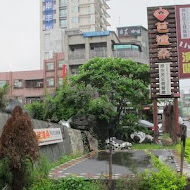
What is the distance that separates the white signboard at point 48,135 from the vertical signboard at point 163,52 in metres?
9.62

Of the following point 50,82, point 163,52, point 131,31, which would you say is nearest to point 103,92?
point 163,52

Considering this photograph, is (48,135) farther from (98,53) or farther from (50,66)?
(50,66)

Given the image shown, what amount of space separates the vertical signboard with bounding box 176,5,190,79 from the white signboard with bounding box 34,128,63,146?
10784 mm

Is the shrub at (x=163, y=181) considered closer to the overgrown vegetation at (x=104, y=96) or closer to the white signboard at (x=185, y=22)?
the overgrown vegetation at (x=104, y=96)

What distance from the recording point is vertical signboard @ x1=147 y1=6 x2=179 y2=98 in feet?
65.7

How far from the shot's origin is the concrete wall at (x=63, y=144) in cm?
1046

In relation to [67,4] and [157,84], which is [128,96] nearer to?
[157,84]

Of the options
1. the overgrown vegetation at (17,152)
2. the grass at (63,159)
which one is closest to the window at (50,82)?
the grass at (63,159)

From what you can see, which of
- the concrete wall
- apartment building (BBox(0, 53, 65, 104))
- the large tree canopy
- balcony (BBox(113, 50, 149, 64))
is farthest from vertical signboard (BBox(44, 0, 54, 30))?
the concrete wall

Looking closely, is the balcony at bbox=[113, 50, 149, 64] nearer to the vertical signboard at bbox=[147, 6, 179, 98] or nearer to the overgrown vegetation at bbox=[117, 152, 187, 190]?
the vertical signboard at bbox=[147, 6, 179, 98]

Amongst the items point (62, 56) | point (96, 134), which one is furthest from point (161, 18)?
point (62, 56)

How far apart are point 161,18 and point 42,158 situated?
16.3 meters

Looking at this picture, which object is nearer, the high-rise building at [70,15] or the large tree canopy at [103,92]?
the large tree canopy at [103,92]

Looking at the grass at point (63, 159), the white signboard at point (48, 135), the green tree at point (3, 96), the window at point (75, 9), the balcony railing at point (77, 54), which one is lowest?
the grass at point (63, 159)
